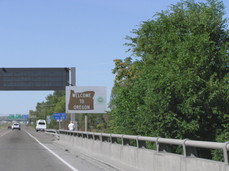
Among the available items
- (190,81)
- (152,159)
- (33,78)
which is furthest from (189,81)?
(33,78)

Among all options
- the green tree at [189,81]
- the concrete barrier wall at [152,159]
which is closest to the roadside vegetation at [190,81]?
the green tree at [189,81]

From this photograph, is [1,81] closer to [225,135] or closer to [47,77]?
[47,77]

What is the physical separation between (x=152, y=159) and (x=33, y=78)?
46.2 m

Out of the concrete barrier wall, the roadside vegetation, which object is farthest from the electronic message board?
the concrete barrier wall

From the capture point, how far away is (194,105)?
23266 mm

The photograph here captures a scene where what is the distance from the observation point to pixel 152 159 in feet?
40.5

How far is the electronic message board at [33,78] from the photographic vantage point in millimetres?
56656

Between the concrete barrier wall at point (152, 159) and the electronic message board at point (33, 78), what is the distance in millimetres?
34907

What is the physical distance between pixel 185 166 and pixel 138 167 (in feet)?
13.2

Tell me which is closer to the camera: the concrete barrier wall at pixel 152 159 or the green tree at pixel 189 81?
the concrete barrier wall at pixel 152 159

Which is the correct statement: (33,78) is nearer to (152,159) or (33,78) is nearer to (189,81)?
(189,81)

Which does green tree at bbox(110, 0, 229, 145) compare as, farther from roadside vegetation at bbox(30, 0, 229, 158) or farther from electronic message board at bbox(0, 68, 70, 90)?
electronic message board at bbox(0, 68, 70, 90)

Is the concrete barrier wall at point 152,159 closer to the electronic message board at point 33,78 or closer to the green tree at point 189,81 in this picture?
the green tree at point 189,81

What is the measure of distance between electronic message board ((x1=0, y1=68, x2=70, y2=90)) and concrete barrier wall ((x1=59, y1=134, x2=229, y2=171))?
115 feet
